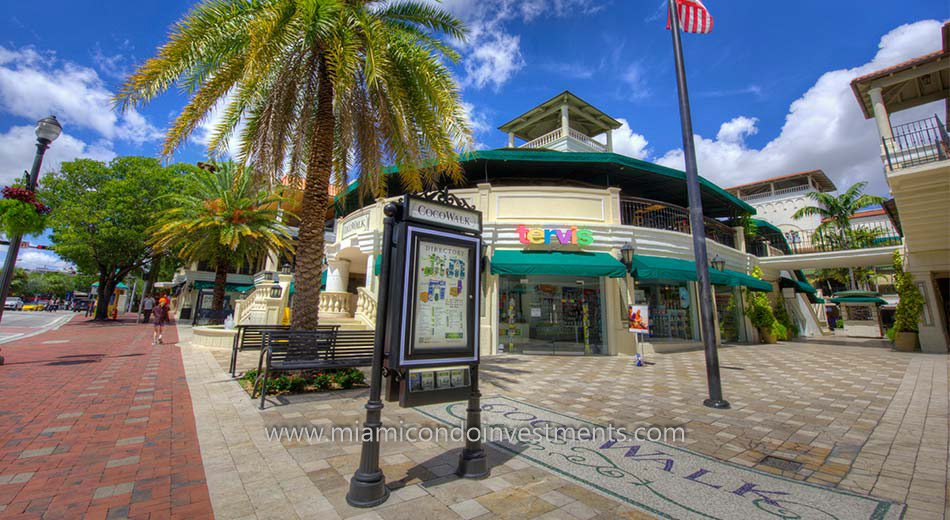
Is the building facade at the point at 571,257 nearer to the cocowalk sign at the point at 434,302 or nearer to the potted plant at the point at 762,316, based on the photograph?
the potted plant at the point at 762,316

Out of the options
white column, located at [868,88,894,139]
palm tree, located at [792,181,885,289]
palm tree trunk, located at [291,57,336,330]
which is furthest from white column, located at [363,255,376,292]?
palm tree, located at [792,181,885,289]

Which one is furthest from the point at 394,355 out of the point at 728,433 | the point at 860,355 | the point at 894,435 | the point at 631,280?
the point at 860,355

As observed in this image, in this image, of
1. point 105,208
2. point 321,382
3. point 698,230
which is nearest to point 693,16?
point 698,230

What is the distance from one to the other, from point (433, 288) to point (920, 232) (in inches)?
722

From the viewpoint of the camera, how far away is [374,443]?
2.92 meters

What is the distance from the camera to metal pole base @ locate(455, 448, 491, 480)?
3.30m

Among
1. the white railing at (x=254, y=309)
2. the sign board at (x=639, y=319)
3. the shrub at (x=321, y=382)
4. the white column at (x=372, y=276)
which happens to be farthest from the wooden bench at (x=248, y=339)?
the sign board at (x=639, y=319)

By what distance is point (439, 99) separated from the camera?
704 cm

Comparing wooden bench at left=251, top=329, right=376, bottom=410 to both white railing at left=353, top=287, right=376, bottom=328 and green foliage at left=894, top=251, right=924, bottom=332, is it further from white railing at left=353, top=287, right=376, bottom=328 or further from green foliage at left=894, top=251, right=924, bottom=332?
green foliage at left=894, top=251, right=924, bottom=332

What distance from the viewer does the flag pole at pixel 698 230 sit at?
235 inches

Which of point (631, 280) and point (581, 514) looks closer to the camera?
point (581, 514)

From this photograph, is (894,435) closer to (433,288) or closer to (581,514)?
(581,514)

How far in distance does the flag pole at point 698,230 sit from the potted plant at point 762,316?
13603 millimetres

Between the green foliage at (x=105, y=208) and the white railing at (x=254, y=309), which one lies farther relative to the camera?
the green foliage at (x=105, y=208)
